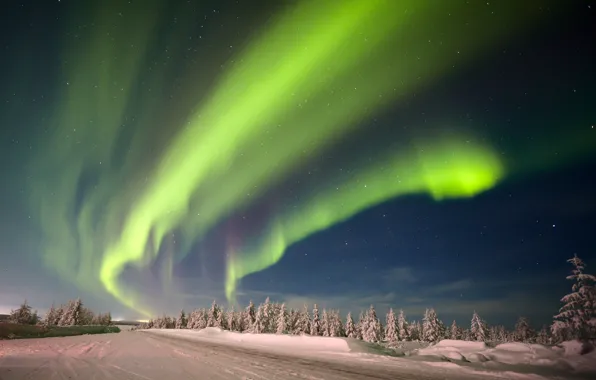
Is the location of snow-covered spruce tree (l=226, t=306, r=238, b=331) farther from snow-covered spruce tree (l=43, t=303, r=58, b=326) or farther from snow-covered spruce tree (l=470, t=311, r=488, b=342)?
snow-covered spruce tree (l=470, t=311, r=488, b=342)

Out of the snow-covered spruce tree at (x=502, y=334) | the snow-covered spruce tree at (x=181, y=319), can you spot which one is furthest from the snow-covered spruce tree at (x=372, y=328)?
the snow-covered spruce tree at (x=502, y=334)

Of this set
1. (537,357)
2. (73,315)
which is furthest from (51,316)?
(537,357)

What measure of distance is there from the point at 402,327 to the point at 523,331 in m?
46.1

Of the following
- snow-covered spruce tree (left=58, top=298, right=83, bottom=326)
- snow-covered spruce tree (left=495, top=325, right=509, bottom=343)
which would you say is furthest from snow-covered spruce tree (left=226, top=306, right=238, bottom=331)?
snow-covered spruce tree (left=495, top=325, right=509, bottom=343)

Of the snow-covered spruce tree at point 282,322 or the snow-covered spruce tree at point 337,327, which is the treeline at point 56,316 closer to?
the snow-covered spruce tree at point 282,322

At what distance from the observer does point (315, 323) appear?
74000 millimetres

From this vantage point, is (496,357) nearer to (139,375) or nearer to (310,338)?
(310,338)

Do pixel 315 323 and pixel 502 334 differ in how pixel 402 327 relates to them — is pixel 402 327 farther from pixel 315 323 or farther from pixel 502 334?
pixel 502 334

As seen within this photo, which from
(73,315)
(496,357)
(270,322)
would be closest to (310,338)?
(496,357)

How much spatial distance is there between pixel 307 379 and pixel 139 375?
216 inches

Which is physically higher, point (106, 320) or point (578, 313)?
point (578, 313)

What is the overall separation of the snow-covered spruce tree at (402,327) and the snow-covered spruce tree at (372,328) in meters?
8.97

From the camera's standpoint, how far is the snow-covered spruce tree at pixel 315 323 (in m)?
73.6

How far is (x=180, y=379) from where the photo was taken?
8.55 m
